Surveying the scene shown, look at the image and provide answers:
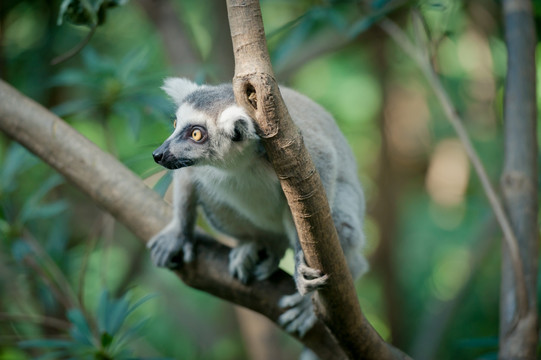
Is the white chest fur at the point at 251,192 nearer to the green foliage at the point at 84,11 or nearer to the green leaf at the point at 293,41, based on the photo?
the green foliage at the point at 84,11

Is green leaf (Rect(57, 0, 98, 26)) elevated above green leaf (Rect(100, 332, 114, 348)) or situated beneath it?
elevated above

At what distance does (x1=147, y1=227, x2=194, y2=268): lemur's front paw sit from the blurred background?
40cm

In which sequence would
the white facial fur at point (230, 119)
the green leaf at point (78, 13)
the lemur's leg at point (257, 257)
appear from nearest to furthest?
the white facial fur at point (230, 119), the green leaf at point (78, 13), the lemur's leg at point (257, 257)

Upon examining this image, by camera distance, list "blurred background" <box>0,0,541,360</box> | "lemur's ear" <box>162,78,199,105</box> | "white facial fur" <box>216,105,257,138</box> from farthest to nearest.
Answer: "blurred background" <box>0,0,541,360</box> → "lemur's ear" <box>162,78,199,105</box> → "white facial fur" <box>216,105,257,138</box>

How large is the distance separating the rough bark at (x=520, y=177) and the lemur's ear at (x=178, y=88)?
1.86 meters

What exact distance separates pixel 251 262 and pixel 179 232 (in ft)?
1.41

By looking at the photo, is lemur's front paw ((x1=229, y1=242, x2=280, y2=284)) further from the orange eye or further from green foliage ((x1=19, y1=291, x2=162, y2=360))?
the orange eye

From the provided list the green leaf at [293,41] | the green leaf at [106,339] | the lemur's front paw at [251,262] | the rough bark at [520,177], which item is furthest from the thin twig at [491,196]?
the green leaf at [106,339]

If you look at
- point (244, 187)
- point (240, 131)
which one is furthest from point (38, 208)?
point (240, 131)

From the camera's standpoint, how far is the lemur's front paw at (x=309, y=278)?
2.10 meters

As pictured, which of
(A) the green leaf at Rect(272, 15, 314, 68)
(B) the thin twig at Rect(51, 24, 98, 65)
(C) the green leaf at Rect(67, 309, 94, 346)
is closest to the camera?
(B) the thin twig at Rect(51, 24, 98, 65)

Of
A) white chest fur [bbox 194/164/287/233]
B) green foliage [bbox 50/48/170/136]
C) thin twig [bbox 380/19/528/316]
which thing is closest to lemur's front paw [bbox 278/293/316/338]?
white chest fur [bbox 194/164/287/233]

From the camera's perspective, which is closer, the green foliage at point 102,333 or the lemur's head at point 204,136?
the lemur's head at point 204,136

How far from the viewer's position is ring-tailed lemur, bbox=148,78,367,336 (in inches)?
93.6
